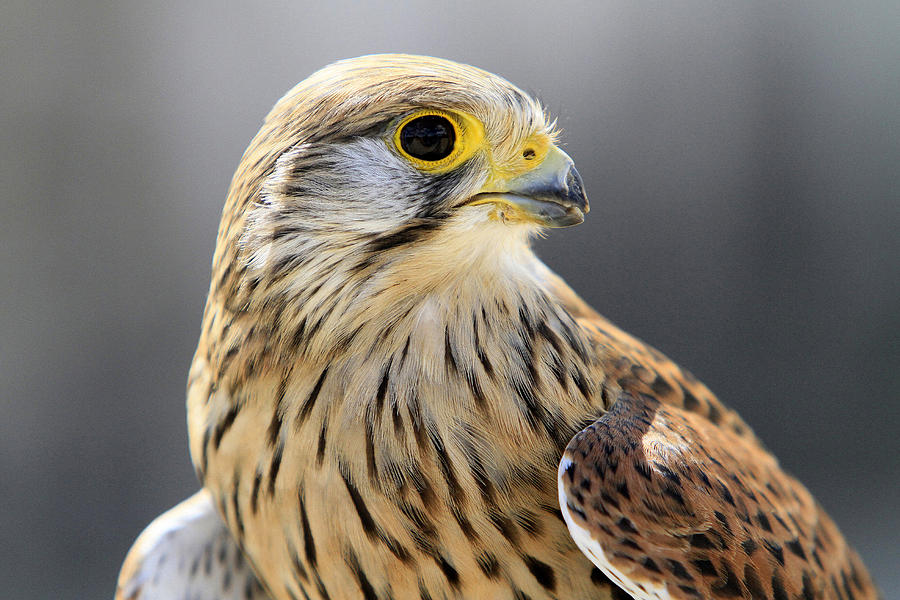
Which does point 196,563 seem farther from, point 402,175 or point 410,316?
point 402,175

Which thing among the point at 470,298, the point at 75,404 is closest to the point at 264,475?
the point at 470,298

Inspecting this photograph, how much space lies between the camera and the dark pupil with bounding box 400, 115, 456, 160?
101 cm

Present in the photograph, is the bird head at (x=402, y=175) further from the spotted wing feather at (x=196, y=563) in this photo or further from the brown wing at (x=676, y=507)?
the spotted wing feather at (x=196, y=563)

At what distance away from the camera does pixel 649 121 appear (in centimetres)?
314

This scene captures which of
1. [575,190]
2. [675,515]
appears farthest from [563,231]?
[675,515]

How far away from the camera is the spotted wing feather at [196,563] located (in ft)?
4.67

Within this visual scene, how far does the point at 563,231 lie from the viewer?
259cm

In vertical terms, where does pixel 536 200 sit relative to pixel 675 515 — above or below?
above

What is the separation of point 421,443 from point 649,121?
242 centimetres

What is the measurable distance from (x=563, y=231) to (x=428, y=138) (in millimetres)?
1626

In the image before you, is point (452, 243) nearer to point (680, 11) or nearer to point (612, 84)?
point (612, 84)

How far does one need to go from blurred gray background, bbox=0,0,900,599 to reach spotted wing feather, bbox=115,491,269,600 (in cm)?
167

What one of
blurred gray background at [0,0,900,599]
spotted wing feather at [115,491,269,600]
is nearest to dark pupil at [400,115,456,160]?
spotted wing feather at [115,491,269,600]

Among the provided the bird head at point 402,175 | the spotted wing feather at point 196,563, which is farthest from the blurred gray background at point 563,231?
the bird head at point 402,175
